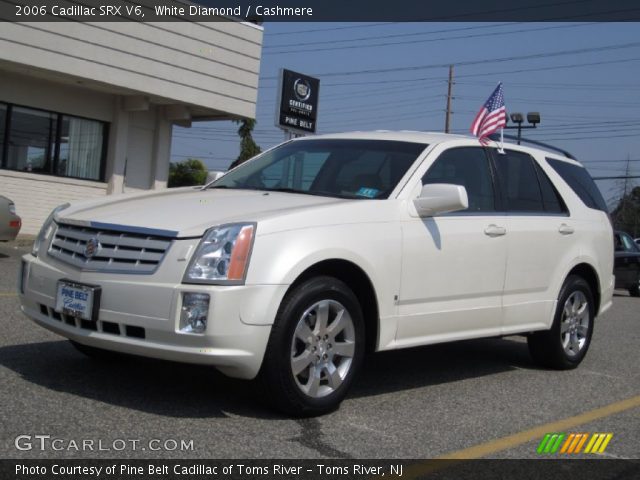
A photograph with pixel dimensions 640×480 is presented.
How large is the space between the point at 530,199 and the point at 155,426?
12.3 feet

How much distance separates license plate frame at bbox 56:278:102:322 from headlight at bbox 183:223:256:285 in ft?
1.81

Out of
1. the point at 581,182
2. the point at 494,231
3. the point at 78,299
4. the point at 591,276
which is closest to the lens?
the point at 78,299

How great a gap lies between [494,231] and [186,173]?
147 ft

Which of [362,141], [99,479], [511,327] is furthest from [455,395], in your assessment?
[99,479]

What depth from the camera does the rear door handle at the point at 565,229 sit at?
6797 millimetres

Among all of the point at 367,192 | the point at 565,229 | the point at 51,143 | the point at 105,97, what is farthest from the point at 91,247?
the point at 105,97

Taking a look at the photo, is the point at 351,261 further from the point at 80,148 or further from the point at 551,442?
the point at 80,148

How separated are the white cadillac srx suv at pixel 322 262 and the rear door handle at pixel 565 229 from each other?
0.02m

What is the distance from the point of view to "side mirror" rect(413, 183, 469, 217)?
5.29 m

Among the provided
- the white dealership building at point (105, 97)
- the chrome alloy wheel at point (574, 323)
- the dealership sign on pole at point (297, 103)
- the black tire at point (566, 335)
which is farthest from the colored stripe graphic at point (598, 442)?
the white dealership building at point (105, 97)

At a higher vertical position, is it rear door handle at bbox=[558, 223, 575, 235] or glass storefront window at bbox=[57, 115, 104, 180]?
glass storefront window at bbox=[57, 115, 104, 180]

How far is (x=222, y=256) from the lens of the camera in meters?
4.45

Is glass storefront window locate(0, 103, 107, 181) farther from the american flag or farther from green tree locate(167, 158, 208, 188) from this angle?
green tree locate(167, 158, 208, 188)

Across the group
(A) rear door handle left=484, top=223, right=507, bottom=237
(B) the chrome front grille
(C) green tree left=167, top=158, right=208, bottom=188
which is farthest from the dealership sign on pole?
(C) green tree left=167, top=158, right=208, bottom=188
